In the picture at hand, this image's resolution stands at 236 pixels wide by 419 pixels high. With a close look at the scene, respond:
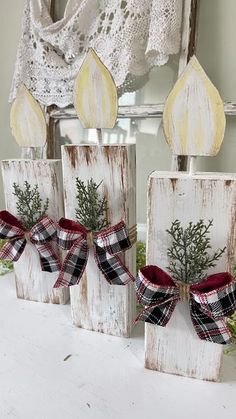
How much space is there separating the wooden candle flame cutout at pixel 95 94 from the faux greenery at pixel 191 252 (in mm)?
201

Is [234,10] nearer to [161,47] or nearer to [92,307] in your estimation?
[161,47]

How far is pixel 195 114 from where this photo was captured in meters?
0.43

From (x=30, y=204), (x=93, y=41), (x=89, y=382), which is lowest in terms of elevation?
(x=89, y=382)

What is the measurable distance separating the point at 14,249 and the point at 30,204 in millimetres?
94

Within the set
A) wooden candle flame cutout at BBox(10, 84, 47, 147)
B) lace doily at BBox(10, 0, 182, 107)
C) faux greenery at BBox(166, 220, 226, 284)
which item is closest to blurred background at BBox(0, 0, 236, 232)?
lace doily at BBox(10, 0, 182, 107)

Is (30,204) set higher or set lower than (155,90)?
lower

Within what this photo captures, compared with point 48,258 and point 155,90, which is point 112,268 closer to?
point 48,258

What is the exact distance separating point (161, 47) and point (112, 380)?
0.61 metres

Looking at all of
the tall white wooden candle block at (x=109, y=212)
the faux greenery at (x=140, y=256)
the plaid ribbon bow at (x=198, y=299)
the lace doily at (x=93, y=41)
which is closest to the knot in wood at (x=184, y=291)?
the plaid ribbon bow at (x=198, y=299)

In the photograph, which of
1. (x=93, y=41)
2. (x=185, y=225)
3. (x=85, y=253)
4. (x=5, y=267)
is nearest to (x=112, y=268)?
(x=85, y=253)

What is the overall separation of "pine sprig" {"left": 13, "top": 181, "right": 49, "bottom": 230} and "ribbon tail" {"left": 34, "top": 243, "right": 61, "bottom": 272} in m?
0.05

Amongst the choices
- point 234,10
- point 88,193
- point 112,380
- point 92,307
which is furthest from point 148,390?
point 234,10

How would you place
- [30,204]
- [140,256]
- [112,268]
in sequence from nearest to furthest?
[112,268]
[30,204]
[140,256]

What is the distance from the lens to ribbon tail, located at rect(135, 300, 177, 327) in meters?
0.47
